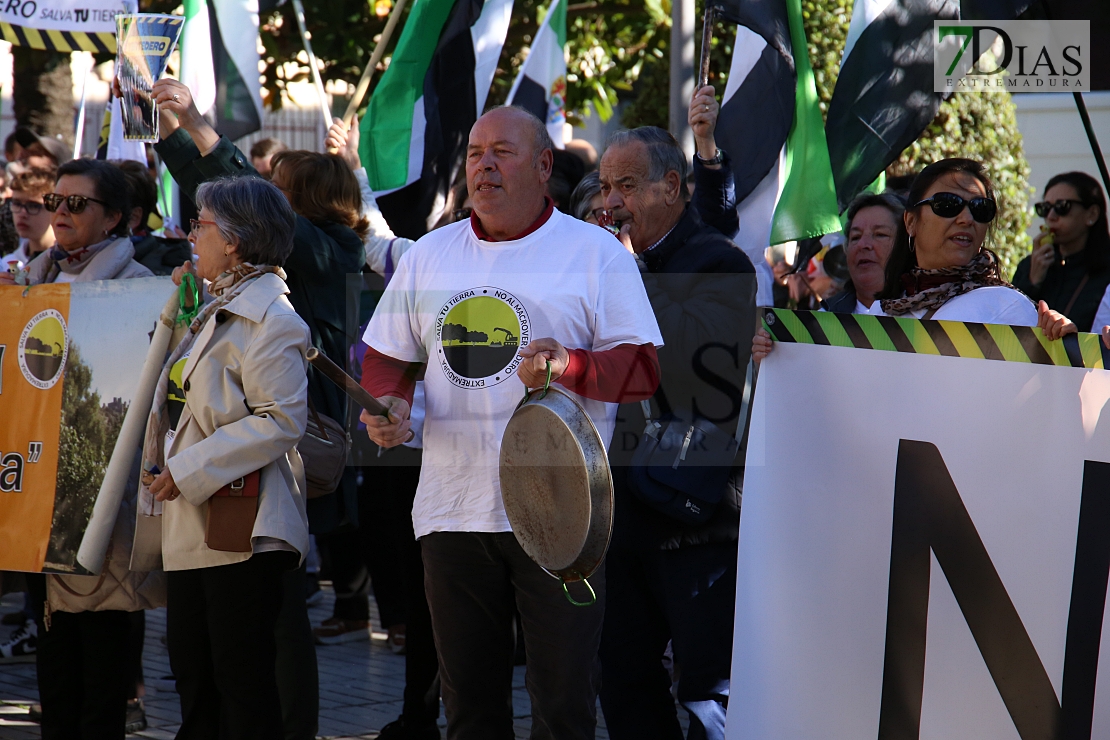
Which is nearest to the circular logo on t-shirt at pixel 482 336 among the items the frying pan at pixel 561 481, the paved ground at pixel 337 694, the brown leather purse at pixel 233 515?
the frying pan at pixel 561 481

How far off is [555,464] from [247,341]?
1.28m

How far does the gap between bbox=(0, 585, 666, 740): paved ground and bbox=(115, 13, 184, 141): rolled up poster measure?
2397 millimetres

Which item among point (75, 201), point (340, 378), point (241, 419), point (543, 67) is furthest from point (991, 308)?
point (543, 67)

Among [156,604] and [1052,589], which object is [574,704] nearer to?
[1052,589]

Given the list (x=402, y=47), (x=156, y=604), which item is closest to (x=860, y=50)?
(x=402, y=47)

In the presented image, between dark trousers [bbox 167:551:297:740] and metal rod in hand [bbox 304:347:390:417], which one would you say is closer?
metal rod in hand [bbox 304:347:390:417]

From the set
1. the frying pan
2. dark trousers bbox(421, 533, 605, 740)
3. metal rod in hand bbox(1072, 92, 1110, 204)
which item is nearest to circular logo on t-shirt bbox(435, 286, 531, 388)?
the frying pan

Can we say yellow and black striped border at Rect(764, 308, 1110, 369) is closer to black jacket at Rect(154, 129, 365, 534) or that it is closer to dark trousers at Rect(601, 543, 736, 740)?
dark trousers at Rect(601, 543, 736, 740)

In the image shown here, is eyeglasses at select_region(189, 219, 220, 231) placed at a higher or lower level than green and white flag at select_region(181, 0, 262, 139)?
lower

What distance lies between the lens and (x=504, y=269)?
11.3ft

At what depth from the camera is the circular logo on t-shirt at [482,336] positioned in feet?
11.1

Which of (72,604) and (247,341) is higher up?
(247,341)

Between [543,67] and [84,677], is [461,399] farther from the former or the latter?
[543,67]

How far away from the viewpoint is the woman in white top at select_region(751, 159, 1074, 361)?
11.3ft
